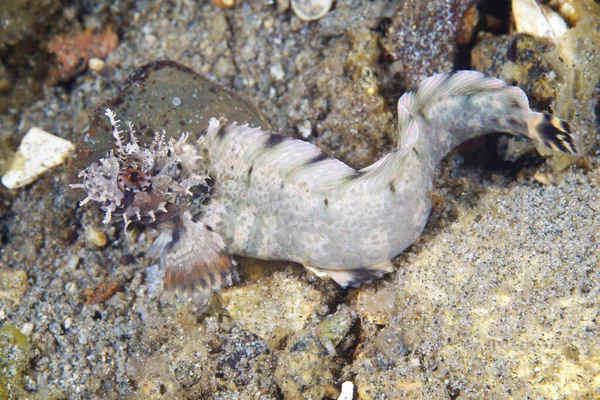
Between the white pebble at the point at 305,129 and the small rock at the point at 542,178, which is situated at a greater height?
the small rock at the point at 542,178

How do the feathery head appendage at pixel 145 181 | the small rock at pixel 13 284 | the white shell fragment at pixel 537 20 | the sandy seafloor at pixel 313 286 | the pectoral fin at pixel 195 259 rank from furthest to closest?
1. the small rock at pixel 13 284
2. the white shell fragment at pixel 537 20
3. the pectoral fin at pixel 195 259
4. the feathery head appendage at pixel 145 181
5. the sandy seafloor at pixel 313 286

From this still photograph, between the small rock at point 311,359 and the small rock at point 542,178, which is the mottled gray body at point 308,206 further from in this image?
the small rock at point 542,178

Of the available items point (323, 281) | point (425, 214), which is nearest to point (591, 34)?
point (425, 214)

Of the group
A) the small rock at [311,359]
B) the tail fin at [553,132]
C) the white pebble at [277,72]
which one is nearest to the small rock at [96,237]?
the small rock at [311,359]

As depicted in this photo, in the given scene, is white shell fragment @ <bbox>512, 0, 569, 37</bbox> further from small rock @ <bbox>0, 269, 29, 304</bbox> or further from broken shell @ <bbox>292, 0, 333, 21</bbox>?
small rock @ <bbox>0, 269, 29, 304</bbox>

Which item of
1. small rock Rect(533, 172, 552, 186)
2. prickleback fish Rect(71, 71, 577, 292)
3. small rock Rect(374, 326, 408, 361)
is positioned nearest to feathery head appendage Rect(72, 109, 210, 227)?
prickleback fish Rect(71, 71, 577, 292)

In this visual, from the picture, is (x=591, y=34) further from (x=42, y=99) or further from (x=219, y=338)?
(x=42, y=99)

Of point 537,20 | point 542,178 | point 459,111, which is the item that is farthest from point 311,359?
point 537,20
